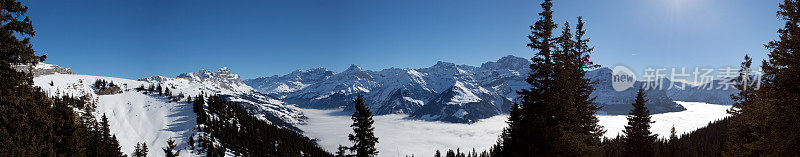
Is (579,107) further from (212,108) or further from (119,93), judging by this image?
(119,93)

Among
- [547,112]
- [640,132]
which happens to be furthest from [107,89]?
[640,132]

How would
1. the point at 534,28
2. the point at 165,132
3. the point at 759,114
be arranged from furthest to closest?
the point at 165,132, the point at 534,28, the point at 759,114

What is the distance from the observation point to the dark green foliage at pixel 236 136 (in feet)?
370

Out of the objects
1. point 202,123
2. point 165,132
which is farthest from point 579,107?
point 165,132

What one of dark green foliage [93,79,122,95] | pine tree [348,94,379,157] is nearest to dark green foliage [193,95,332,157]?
dark green foliage [93,79,122,95]

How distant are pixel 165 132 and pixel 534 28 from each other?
14676 cm

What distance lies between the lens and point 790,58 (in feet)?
38.5

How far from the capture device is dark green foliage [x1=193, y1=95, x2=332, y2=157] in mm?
112681

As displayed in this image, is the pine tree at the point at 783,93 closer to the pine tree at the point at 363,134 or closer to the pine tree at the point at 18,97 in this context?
the pine tree at the point at 363,134

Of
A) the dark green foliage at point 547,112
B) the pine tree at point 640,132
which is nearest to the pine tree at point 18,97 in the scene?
the dark green foliage at point 547,112

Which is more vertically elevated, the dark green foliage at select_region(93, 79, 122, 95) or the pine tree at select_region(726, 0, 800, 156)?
the pine tree at select_region(726, 0, 800, 156)

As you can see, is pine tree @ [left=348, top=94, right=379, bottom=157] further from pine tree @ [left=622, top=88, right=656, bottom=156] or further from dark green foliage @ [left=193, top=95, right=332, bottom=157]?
dark green foliage @ [left=193, top=95, right=332, bottom=157]

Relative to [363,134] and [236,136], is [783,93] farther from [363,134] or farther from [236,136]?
[236,136]

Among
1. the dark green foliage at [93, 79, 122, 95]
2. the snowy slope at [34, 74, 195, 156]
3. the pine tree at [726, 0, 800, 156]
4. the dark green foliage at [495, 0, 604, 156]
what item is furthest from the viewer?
the dark green foliage at [93, 79, 122, 95]
